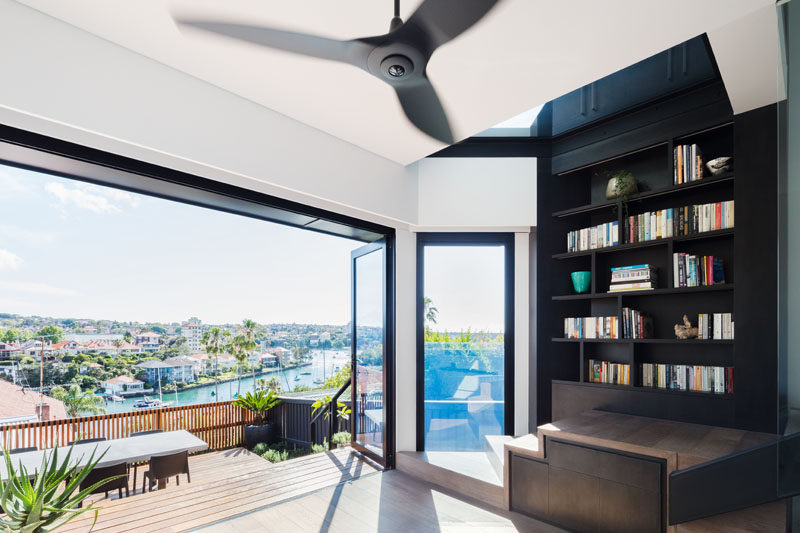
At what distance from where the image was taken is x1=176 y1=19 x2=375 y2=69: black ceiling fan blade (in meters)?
1.58

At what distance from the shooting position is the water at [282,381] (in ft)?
18.5

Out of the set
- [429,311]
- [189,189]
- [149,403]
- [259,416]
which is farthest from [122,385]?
[429,311]

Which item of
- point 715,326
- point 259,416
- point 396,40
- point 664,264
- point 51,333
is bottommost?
point 259,416

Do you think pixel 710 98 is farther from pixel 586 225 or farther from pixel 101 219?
pixel 101 219

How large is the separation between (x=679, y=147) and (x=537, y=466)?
245 cm

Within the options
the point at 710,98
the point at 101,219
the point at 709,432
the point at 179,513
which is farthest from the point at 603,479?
the point at 101,219

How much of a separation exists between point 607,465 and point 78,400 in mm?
4652

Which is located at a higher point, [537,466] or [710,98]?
[710,98]

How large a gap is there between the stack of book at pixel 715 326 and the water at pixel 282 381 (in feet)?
12.3

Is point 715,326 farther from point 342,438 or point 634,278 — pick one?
point 342,438

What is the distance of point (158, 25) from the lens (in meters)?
2.13

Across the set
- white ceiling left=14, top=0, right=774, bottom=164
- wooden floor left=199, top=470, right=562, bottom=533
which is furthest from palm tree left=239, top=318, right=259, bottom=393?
white ceiling left=14, top=0, right=774, bottom=164

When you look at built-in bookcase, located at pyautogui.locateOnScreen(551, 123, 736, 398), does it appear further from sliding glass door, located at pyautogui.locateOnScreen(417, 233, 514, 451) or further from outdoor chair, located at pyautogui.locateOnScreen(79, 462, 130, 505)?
outdoor chair, located at pyautogui.locateOnScreen(79, 462, 130, 505)

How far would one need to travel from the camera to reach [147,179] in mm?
2707
